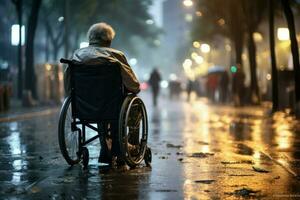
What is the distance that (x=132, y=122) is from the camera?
8805 mm

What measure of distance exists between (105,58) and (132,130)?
1019 millimetres

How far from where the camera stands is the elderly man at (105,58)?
8.55 metres

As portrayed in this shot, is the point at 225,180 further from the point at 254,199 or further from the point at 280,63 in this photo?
the point at 280,63

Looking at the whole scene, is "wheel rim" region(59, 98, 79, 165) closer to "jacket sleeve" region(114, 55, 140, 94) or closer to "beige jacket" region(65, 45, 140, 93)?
"beige jacket" region(65, 45, 140, 93)

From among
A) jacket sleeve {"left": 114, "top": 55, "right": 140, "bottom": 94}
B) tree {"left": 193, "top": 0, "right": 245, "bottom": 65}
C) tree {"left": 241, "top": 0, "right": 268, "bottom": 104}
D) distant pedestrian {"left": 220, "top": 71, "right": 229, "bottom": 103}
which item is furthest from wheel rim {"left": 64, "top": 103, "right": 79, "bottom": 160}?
distant pedestrian {"left": 220, "top": 71, "right": 229, "bottom": 103}

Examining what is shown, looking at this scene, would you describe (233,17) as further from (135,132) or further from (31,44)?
(135,132)

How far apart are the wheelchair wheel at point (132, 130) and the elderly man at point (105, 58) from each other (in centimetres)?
20

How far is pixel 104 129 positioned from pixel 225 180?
73.2 inches

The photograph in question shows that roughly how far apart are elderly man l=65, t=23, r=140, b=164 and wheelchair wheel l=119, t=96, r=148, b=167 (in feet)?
0.64

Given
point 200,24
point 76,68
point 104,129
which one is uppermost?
point 200,24

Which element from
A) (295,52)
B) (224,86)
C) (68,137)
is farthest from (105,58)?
(224,86)

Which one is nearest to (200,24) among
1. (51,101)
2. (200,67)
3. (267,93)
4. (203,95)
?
(203,95)

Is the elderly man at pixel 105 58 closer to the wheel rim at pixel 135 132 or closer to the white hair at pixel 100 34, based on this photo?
the white hair at pixel 100 34

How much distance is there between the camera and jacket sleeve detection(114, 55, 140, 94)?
8.52m
